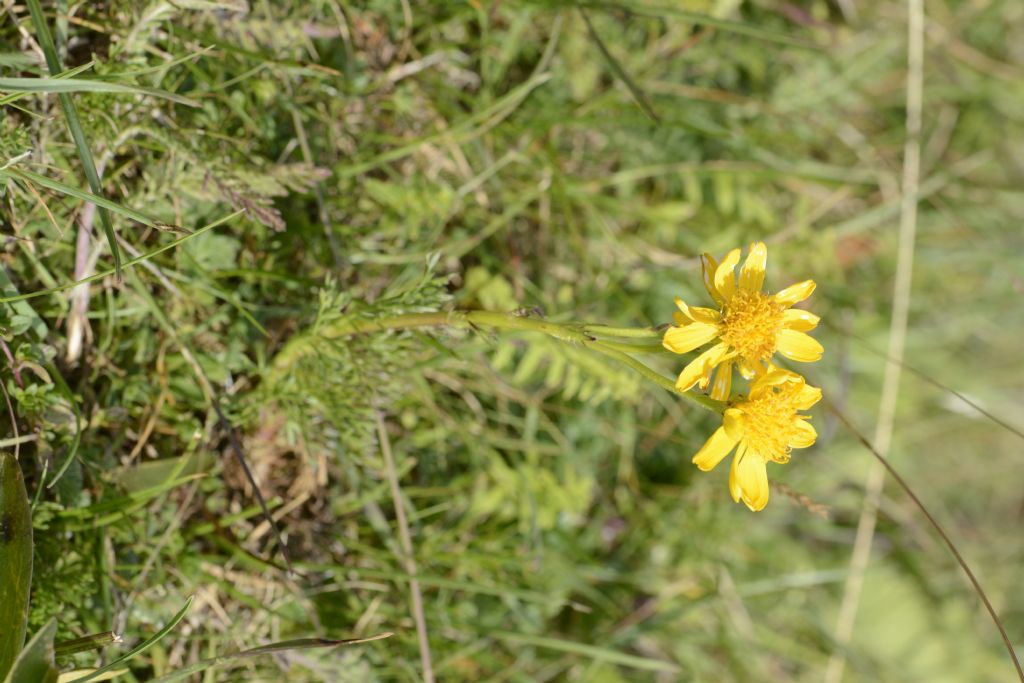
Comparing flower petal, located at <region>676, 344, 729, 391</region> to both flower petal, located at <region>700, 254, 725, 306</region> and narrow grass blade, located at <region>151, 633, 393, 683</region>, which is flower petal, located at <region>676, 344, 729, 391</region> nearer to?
flower petal, located at <region>700, 254, 725, 306</region>

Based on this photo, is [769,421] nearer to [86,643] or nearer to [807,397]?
[807,397]

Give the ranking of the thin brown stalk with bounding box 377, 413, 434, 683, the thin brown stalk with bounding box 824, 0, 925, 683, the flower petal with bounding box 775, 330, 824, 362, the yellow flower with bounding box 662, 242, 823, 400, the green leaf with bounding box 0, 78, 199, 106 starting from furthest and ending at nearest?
1. the thin brown stalk with bounding box 824, 0, 925, 683
2. the thin brown stalk with bounding box 377, 413, 434, 683
3. the flower petal with bounding box 775, 330, 824, 362
4. the yellow flower with bounding box 662, 242, 823, 400
5. the green leaf with bounding box 0, 78, 199, 106

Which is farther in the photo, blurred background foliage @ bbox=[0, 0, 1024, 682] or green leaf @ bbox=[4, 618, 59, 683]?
blurred background foliage @ bbox=[0, 0, 1024, 682]

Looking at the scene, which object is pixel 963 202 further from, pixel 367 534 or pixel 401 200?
pixel 367 534

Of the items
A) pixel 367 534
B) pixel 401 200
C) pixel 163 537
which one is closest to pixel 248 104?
pixel 401 200

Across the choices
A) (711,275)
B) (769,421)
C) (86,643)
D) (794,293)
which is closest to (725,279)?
(711,275)

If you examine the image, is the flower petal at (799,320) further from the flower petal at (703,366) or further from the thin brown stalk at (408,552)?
the thin brown stalk at (408,552)

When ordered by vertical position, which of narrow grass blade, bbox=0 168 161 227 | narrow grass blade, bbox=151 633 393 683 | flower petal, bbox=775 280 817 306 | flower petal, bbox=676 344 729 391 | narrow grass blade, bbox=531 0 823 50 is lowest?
narrow grass blade, bbox=151 633 393 683

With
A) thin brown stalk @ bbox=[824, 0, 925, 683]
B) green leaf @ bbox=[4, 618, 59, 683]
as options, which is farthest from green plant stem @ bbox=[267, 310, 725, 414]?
thin brown stalk @ bbox=[824, 0, 925, 683]
